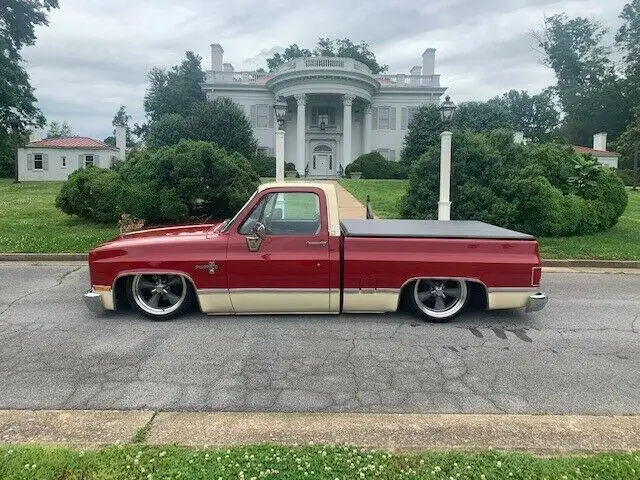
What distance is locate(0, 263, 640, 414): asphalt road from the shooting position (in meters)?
3.62

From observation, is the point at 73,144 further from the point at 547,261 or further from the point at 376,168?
the point at 547,261

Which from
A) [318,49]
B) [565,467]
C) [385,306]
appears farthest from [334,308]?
[318,49]

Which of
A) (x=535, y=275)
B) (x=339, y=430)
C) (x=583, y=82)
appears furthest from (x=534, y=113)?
(x=339, y=430)

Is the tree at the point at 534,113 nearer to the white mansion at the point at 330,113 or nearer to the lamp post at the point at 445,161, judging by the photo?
the white mansion at the point at 330,113

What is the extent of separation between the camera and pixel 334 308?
18.0 ft

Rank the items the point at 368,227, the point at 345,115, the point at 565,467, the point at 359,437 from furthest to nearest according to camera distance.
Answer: the point at 345,115 < the point at 368,227 < the point at 359,437 < the point at 565,467

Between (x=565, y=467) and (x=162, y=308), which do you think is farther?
(x=162, y=308)

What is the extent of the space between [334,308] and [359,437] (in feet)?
8.16

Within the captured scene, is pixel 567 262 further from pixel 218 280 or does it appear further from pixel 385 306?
pixel 218 280

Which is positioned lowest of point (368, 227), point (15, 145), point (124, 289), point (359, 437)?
point (359, 437)

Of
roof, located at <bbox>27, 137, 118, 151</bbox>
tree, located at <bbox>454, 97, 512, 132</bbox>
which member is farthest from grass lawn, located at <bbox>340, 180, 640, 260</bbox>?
roof, located at <bbox>27, 137, 118, 151</bbox>

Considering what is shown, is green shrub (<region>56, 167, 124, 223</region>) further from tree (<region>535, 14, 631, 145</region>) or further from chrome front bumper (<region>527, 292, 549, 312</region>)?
tree (<region>535, 14, 631, 145</region>)

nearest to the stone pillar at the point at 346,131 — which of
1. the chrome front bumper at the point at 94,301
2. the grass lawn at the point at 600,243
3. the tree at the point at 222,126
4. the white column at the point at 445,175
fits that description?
the tree at the point at 222,126

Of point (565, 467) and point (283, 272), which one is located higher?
point (283, 272)
